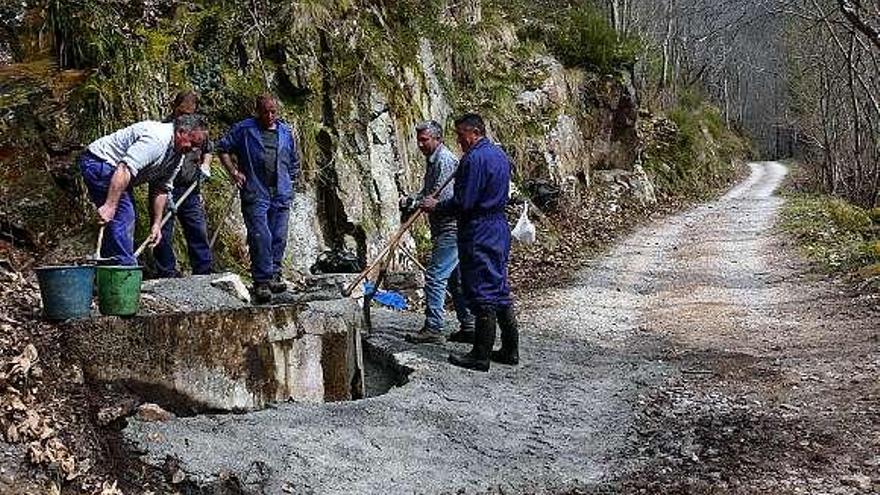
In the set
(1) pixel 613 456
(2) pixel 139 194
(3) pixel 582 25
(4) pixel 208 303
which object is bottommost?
(1) pixel 613 456

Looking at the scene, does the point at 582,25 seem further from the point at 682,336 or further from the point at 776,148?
the point at 776,148

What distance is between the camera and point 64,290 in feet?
16.2

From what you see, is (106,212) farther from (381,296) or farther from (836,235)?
(836,235)

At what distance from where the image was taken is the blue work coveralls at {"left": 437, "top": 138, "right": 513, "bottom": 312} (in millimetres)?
6266

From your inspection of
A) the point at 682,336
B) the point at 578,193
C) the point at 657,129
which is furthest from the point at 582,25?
the point at 682,336

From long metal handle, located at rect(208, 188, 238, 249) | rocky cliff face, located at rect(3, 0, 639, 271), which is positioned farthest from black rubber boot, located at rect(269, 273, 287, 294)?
rocky cliff face, located at rect(3, 0, 639, 271)

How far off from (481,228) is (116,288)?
259cm

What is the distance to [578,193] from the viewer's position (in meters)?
19.7

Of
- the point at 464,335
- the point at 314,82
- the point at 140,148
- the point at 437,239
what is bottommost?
the point at 464,335

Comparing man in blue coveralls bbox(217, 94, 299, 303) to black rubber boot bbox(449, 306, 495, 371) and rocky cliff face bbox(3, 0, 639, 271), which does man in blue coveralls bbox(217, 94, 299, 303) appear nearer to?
rocky cliff face bbox(3, 0, 639, 271)

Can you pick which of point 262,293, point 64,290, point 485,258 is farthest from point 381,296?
point 64,290

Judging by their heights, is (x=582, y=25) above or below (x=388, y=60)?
above

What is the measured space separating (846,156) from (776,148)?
44.2m

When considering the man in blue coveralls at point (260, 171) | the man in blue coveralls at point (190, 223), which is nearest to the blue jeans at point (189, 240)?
the man in blue coveralls at point (190, 223)
